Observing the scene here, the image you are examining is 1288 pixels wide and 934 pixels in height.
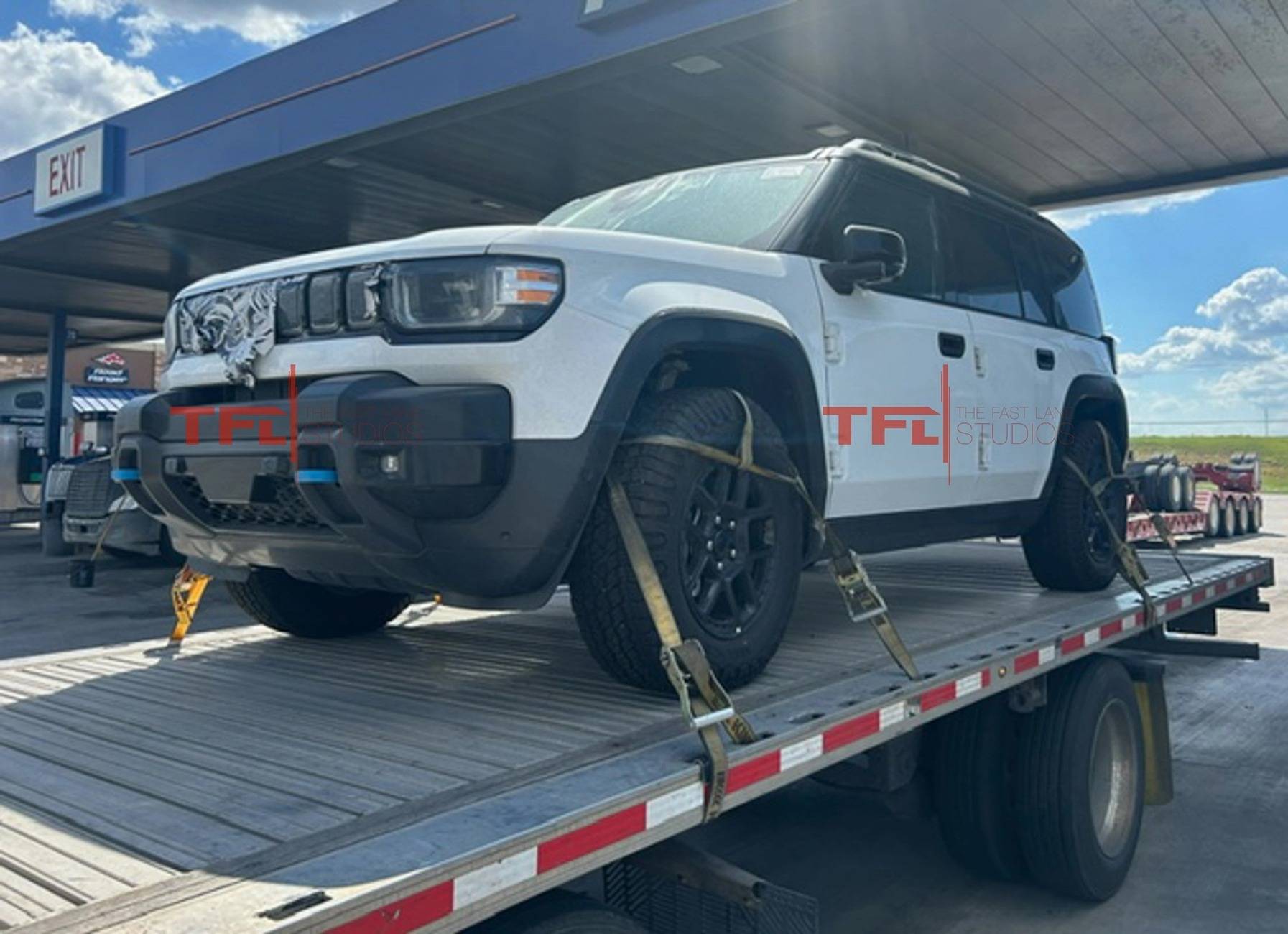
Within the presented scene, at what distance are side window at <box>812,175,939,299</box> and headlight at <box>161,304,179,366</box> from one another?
1987 mm

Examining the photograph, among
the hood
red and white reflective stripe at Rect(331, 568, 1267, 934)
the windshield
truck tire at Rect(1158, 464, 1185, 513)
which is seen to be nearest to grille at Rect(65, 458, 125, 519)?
the windshield

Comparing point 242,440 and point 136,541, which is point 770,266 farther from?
point 136,541

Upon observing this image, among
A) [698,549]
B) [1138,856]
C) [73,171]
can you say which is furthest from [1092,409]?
[73,171]

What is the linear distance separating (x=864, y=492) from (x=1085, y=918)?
1.79m

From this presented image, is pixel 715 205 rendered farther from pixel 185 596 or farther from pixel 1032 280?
pixel 185 596

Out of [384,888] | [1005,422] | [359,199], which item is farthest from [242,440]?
[359,199]

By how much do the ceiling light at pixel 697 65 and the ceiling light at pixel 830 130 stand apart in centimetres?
182

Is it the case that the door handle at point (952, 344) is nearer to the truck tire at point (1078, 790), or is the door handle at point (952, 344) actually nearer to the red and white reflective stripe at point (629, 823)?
the red and white reflective stripe at point (629, 823)

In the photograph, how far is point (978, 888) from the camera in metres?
4.36

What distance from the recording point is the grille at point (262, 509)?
2814 mm

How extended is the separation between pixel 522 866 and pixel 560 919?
0.68ft

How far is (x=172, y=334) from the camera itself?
3.35 m

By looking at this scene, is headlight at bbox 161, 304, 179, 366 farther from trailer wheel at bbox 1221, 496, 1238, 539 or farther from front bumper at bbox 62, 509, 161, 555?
trailer wheel at bbox 1221, 496, 1238, 539

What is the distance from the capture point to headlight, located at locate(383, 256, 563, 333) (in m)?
2.68
